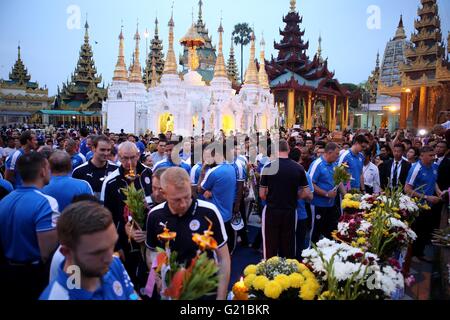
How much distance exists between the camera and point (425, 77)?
33.1 meters

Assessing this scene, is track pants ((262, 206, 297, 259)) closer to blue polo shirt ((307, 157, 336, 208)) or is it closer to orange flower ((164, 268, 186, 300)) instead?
blue polo shirt ((307, 157, 336, 208))

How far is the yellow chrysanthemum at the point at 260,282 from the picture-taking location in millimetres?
2652

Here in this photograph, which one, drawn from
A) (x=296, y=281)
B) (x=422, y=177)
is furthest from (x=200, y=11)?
(x=296, y=281)

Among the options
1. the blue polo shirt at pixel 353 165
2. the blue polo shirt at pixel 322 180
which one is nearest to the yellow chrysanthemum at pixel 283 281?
the blue polo shirt at pixel 322 180

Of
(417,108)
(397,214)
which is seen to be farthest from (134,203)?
(417,108)

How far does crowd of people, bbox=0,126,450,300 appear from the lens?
2018mm

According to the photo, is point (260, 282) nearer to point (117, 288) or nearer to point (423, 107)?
point (117, 288)

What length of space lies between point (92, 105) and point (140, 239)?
2106 inches

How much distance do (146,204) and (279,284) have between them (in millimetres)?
1880

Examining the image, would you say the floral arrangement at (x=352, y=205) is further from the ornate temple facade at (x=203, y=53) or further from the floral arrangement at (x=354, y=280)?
the ornate temple facade at (x=203, y=53)

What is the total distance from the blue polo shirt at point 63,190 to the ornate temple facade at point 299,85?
33575mm

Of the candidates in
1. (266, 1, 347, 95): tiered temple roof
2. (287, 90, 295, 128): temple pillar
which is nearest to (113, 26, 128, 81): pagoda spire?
(266, 1, 347, 95): tiered temple roof

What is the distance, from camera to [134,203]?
146 inches
